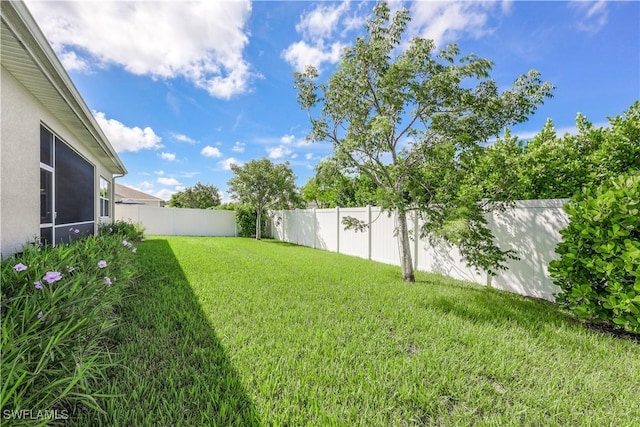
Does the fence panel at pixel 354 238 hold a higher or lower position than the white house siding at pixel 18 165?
lower

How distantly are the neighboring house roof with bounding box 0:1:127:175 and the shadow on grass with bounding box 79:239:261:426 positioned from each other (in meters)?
2.97

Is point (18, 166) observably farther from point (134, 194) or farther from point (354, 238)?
point (134, 194)

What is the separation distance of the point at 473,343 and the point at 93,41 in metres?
7.03

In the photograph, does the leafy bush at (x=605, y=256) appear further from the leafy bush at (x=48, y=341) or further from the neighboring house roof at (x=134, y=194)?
the neighboring house roof at (x=134, y=194)

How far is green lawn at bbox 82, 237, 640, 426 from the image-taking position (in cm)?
194

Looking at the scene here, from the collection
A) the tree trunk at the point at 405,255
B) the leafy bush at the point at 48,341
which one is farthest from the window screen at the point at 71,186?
the tree trunk at the point at 405,255

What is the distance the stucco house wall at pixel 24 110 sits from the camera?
2531 mm

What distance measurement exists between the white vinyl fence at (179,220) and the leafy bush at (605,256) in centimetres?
1816

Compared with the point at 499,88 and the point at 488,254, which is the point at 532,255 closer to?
the point at 488,254

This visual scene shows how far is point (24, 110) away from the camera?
11.5 feet

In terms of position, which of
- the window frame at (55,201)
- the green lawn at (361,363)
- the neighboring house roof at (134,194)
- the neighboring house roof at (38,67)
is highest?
the neighboring house roof at (134,194)

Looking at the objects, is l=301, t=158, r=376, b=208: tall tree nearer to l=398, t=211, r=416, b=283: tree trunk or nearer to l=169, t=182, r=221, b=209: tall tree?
l=398, t=211, r=416, b=283: tree trunk

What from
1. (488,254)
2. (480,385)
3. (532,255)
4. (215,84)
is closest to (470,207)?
(488,254)

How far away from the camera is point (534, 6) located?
522 centimetres
